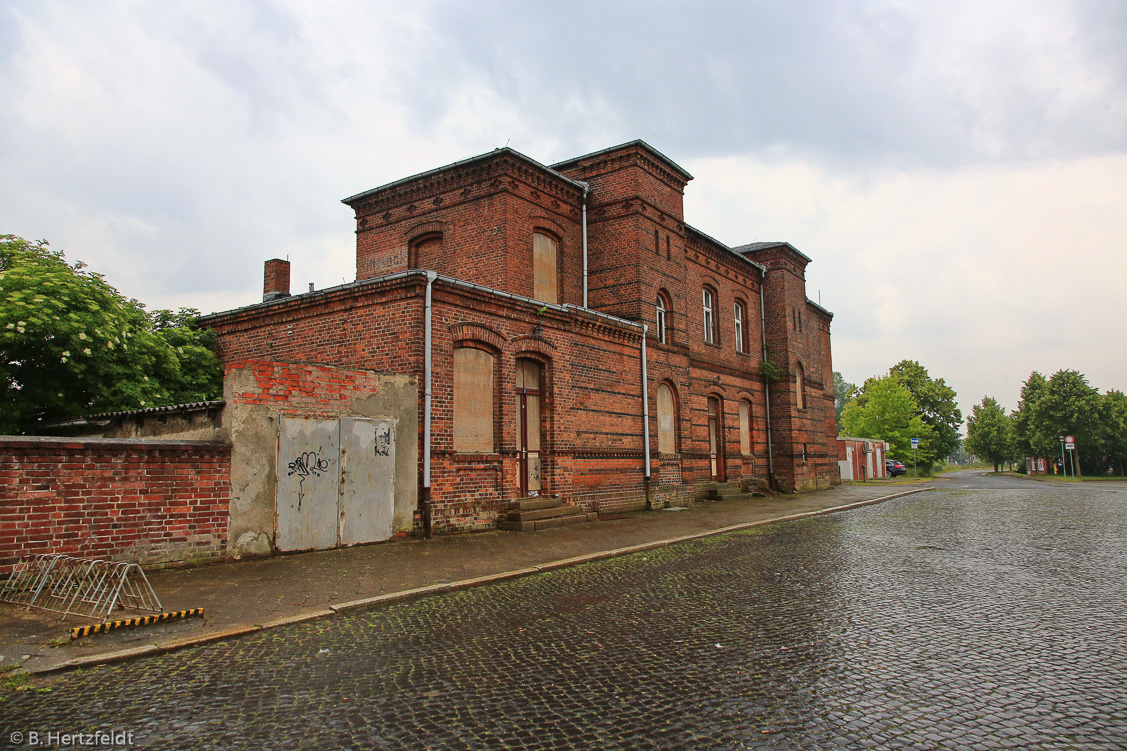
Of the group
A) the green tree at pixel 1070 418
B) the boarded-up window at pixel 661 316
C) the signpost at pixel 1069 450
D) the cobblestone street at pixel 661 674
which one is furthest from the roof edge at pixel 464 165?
the green tree at pixel 1070 418

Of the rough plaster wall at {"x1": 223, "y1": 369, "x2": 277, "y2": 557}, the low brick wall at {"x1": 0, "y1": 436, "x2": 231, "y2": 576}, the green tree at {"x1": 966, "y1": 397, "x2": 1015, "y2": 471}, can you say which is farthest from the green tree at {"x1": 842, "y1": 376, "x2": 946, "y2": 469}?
the low brick wall at {"x1": 0, "y1": 436, "x2": 231, "y2": 576}

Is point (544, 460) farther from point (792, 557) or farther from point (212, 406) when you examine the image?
point (212, 406)

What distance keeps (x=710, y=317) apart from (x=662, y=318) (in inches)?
178

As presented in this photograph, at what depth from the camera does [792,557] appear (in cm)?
1020

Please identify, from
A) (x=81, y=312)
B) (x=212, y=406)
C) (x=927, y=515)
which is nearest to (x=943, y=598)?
(x=212, y=406)

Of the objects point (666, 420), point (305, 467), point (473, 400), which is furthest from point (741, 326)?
point (305, 467)

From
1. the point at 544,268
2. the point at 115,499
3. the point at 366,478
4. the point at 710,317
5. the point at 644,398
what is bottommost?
the point at 115,499

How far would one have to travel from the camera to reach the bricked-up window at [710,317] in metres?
23.8

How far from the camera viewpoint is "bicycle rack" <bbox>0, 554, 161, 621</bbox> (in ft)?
20.9

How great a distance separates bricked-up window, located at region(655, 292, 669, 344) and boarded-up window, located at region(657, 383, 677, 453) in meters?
1.57

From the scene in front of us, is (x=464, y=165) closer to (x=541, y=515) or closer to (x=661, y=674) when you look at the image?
(x=541, y=515)

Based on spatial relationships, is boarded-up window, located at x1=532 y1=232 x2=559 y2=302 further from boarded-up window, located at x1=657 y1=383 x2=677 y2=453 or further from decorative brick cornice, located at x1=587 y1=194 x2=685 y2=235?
boarded-up window, located at x1=657 y1=383 x2=677 y2=453

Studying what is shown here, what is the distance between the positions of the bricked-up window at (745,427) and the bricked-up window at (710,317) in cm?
302

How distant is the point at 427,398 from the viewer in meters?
11.8
